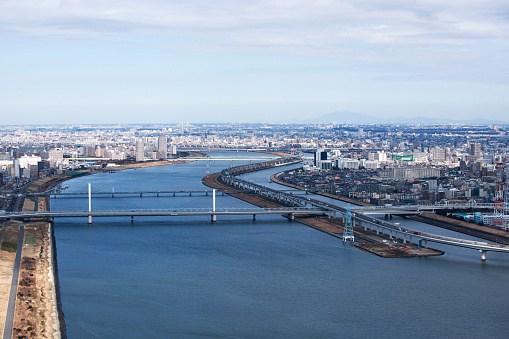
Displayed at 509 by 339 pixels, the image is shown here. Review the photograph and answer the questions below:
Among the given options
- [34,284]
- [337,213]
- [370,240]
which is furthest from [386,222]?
[34,284]

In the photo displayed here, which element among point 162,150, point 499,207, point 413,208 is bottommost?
point 413,208

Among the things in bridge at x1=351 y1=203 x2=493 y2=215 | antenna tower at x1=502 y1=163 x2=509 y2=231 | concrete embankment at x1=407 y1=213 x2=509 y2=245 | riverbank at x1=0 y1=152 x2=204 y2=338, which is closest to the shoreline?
concrete embankment at x1=407 y1=213 x2=509 y2=245

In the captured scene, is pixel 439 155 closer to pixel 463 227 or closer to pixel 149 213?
pixel 463 227

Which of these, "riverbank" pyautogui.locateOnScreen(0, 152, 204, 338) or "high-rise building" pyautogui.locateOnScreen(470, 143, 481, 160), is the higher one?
"high-rise building" pyautogui.locateOnScreen(470, 143, 481, 160)

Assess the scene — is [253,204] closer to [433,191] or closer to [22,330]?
[433,191]

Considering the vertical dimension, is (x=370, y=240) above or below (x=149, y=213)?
below

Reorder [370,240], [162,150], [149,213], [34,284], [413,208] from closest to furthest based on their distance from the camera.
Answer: [34,284] < [370,240] < [149,213] < [413,208] < [162,150]

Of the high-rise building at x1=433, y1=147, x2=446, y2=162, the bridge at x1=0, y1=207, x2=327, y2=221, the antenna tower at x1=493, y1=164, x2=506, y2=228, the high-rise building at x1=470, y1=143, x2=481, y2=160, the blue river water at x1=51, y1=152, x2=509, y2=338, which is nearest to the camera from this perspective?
the blue river water at x1=51, y1=152, x2=509, y2=338

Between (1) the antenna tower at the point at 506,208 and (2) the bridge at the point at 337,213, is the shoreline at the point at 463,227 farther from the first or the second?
(2) the bridge at the point at 337,213

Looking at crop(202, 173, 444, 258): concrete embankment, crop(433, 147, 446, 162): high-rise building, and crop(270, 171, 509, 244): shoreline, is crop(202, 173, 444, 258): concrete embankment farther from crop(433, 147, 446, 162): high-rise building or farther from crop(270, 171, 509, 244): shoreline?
crop(433, 147, 446, 162): high-rise building
